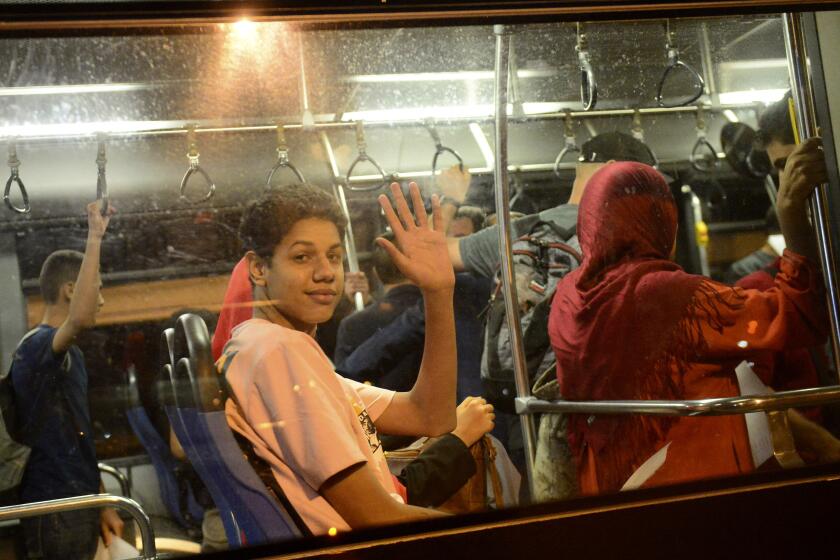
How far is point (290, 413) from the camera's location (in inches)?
52.4

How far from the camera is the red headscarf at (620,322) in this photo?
1.62 m

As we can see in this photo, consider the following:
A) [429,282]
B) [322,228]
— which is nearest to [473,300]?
[429,282]

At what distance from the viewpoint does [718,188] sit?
5.63 ft

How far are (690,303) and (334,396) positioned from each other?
0.76 meters

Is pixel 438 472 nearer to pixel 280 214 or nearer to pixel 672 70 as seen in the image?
pixel 280 214

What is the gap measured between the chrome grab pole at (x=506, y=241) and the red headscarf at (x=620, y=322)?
9cm

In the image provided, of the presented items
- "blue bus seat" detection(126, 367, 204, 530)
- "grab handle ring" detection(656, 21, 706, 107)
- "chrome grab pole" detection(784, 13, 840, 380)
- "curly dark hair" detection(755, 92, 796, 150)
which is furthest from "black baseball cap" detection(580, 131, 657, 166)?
"blue bus seat" detection(126, 367, 204, 530)

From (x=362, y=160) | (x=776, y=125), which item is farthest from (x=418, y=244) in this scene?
(x=776, y=125)

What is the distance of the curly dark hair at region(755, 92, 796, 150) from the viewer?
5.74ft

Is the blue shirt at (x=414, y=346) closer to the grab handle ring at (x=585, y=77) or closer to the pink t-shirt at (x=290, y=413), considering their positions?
the pink t-shirt at (x=290, y=413)

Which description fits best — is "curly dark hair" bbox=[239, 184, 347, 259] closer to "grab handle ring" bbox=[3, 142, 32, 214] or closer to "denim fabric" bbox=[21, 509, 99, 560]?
"grab handle ring" bbox=[3, 142, 32, 214]

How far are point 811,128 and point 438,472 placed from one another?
1112 mm

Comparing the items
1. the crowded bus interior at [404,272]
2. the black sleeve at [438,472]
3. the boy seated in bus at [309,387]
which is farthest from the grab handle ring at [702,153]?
the black sleeve at [438,472]

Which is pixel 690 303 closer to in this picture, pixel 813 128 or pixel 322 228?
pixel 813 128
